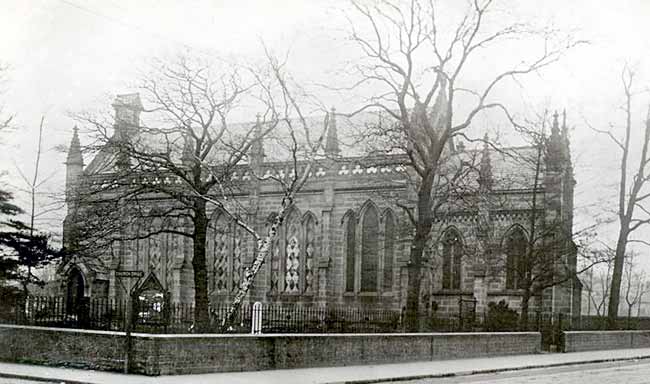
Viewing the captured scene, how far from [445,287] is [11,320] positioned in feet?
80.7

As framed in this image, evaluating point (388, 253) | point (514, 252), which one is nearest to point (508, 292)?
point (514, 252)

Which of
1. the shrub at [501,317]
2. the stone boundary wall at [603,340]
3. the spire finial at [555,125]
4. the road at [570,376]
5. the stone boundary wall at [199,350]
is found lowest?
the stone boundary wall at [603,340]

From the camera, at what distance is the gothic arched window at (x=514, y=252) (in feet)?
128

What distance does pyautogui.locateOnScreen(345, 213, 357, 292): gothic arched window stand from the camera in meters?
44.0

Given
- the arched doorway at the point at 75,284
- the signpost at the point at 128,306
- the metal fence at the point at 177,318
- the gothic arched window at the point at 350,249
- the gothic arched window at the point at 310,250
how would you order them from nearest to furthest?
the signpost at the point at 128,306, the metal fence at the point at 177,318, the gothic arched window at the point at 350,249, the gothic arched window at the point at 310,250, the arched doorway at the point at 75,284

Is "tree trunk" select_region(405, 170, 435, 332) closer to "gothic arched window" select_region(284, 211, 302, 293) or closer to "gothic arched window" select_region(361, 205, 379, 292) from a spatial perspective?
"gothic arched window" select_region(361, 205, 379, 292)

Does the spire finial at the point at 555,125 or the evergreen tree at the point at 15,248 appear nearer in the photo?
the evergreen tree at the point at 15,248

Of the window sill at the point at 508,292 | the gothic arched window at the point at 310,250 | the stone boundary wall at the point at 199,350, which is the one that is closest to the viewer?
the stone boundary wall at the point at 199,350

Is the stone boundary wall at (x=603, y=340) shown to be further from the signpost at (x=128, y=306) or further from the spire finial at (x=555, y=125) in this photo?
the signpost at (x=128, y=306)

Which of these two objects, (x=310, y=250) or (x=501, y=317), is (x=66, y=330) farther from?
(x=310, y=250)

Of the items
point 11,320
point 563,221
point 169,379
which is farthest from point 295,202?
point 169,379

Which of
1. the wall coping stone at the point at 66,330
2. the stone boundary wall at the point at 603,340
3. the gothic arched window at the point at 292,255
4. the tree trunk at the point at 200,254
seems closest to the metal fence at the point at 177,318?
the wall coping stone at the point at 66,330

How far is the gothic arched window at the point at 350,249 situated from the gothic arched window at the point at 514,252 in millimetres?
7532

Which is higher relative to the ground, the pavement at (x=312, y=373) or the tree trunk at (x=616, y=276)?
the tree trunk at (x=616, y=276)
